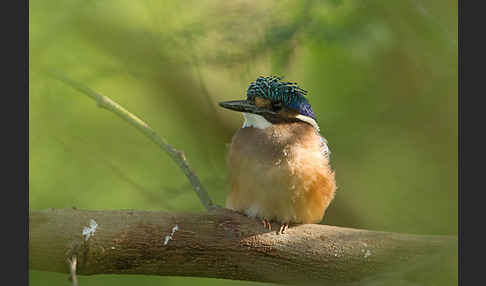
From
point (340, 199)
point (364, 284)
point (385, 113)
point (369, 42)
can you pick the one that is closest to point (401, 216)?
point (340, 199)

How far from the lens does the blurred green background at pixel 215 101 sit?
4113mm

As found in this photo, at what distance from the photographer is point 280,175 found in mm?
3412

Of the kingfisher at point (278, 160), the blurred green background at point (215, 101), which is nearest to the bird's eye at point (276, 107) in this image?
the kingfisher at point (278, 160)

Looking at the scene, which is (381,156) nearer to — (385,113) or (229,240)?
(385,113)

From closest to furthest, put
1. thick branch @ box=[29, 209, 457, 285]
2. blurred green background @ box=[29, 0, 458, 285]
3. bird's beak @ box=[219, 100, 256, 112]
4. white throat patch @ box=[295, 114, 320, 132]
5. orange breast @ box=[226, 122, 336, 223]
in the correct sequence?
thick branch @ box=[29, 209, 457, 285] → orange breast @ box=[226, 122, 336, 223] → bird's beak @ box=[219, 100, 256, 112] → white throat patch @ box=[295, 114, 320, 132] → blurred green background @ box=[29, 0, 458, 285]

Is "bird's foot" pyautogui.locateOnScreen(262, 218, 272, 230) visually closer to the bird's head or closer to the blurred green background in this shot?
the bird's head

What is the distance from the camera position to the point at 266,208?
3.38 m

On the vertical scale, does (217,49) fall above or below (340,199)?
above

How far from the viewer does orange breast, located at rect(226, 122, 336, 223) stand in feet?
11.1

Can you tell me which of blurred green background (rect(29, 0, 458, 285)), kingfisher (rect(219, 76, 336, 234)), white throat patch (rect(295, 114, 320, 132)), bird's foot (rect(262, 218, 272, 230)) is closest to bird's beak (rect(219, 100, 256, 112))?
kingfisher (rect(219, 76, 336, 234))

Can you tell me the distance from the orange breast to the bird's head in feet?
0.24

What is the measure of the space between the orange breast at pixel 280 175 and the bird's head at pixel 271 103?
74 mm

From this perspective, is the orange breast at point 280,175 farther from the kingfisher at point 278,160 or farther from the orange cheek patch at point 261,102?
the orange cheek patch at point 261,102

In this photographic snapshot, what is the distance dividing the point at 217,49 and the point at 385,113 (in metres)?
1.61
